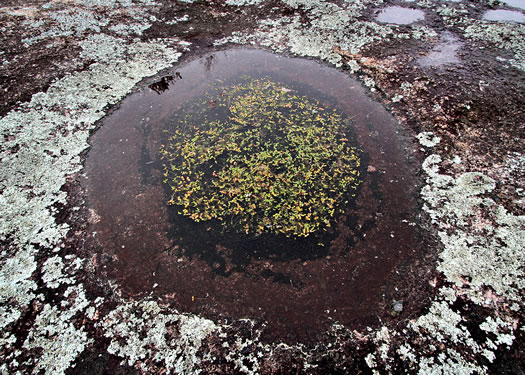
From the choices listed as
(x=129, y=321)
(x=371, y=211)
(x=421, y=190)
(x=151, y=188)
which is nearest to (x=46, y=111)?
(x=151, y=188)

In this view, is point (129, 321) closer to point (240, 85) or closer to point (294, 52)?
point (240, 85)

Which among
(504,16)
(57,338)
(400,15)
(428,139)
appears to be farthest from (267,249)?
(504,16)

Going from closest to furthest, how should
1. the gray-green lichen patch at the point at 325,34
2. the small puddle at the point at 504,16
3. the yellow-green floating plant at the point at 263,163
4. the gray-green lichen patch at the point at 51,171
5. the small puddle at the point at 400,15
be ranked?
the gray-green lichen patch at the point at 51,171 < the yellow-green floating plant at the point at 263,163 < the gray-green lichen patch at the point at 325,34 < the small puddle at the point at 504,16 < the small puddle at the point at 400,15

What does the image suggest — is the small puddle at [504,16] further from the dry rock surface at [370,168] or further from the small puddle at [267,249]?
the small puddle at [267,249]

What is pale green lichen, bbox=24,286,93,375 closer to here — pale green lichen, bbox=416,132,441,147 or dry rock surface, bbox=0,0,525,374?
dry rock surface, bbox=0,0,525,374

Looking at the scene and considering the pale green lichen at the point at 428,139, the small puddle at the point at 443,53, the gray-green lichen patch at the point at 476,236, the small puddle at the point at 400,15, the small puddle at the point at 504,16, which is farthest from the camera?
the small puddle at the point at 400,15

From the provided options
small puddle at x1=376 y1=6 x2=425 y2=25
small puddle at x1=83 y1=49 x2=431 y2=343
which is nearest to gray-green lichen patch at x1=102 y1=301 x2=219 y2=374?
small puddle at x1=83 y1=49 x2=431 y2=343

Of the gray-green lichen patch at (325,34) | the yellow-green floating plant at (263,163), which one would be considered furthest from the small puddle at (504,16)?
the yellow-green floating plant at (263,163)
